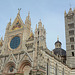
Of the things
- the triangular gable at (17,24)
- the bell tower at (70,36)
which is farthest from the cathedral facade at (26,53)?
the bell tower at (70,36)

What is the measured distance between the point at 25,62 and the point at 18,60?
154 cm

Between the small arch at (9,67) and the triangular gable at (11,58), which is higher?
the triangular gable at (11,58)

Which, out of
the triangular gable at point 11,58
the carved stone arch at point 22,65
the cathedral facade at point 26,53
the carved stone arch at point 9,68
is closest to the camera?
the cathedral facade at point 26,53

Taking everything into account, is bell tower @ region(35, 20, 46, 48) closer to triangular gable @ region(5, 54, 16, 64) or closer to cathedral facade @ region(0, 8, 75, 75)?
cathedral facade @ region(0, 8, 75, 75)

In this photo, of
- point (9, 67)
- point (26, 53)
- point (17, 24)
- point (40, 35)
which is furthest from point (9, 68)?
point (17, 24)

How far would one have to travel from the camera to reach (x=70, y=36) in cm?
3834

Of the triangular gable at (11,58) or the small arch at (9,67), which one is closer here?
the triangular gable at (11,58)

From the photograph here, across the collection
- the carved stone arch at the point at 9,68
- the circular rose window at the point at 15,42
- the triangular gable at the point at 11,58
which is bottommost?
the carved stone arch at the point at 9,68

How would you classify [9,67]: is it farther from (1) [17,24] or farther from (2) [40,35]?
(1) [17,24]

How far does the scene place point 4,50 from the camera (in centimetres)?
2839

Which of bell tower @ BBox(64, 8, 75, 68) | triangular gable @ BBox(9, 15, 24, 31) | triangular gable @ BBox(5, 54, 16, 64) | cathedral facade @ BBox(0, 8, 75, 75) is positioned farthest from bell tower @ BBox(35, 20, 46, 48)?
bell tower @ BBox(64, 8, 75, 68)

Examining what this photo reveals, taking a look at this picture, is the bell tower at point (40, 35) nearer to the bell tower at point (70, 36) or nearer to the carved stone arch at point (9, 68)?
the carved stone arch at point (9, 68)

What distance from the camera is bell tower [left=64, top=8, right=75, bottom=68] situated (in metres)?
35.8

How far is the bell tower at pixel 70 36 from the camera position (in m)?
35.8
